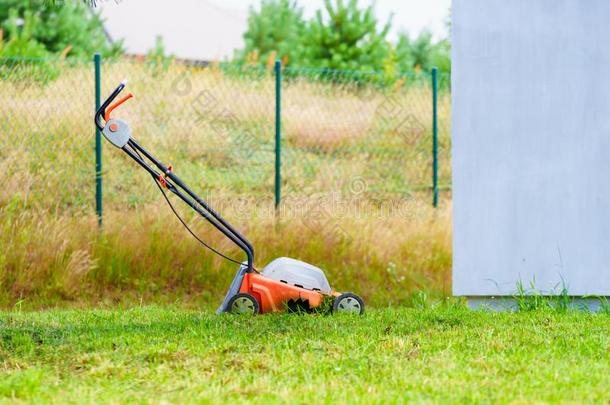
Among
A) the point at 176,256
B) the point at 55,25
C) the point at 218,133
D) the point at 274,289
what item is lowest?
the point at 176,256

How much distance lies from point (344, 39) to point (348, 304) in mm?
14205

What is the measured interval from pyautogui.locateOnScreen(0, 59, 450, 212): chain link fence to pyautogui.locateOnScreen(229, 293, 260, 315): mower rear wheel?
3.63 m

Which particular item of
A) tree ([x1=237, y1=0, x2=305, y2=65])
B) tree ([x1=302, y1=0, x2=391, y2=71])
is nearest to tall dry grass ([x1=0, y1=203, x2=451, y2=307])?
tree ([x1=302, y1=0, x2=391, y2=71])

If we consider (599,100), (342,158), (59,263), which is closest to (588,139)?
(599,100)

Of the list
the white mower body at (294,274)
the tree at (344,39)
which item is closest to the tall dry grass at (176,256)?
the white mower body at (294,274)

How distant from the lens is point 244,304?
6023mm

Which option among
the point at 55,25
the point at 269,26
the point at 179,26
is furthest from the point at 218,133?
the point at 179,26

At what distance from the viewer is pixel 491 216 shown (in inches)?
263

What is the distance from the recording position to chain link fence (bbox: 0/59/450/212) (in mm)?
10328

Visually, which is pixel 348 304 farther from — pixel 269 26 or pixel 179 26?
pixel 179 26

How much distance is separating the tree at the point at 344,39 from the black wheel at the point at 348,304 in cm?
1342

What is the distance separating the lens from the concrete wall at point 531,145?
664cm

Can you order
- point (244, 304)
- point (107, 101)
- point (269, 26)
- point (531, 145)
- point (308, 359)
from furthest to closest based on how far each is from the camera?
point (269, 26)
point (531, 145)
point (244, 304)
point (107, 101)
point (308, 359)

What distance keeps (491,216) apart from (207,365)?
2955 millimetres
